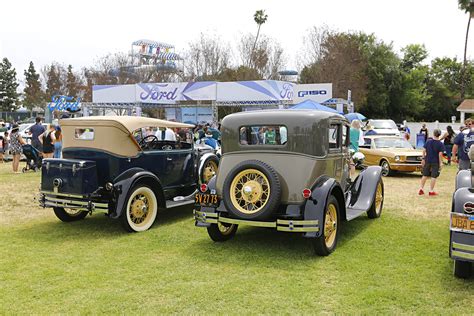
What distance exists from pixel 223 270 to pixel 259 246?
1.09 metres

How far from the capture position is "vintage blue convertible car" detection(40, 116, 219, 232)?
674 cm

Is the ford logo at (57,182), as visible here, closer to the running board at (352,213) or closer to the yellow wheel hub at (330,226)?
the yellow wheel hub at (330,226)

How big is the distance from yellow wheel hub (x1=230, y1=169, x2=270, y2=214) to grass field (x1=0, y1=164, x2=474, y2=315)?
25.8 inches

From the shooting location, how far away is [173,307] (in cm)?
412

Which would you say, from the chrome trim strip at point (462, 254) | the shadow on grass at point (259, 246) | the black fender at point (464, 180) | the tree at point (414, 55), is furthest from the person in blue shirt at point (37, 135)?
the tree at point (414, 55)

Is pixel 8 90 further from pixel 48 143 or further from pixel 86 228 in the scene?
pixel 86 228

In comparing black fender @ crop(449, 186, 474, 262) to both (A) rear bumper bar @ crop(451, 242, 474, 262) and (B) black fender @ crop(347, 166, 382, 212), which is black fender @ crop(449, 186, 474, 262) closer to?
(A) rear bumper bar @ crop(451, 242, 474, 262)

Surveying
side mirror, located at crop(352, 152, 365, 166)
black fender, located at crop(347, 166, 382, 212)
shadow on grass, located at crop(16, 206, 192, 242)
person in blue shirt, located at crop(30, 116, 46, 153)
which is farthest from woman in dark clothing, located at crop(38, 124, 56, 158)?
black fender, located at crop(347, 166, 382, 212)

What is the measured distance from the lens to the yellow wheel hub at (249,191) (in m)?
5.57

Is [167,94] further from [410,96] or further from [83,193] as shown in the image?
[410,96]

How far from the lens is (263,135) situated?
6.11 m

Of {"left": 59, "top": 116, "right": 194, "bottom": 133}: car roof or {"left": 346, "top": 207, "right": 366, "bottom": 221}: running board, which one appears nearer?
{"left": 346, "top": 207, "right": 366, "bottom": 221}: running board

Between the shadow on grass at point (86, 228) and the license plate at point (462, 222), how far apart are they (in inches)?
179

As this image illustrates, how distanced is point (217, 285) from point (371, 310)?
5.16ft
